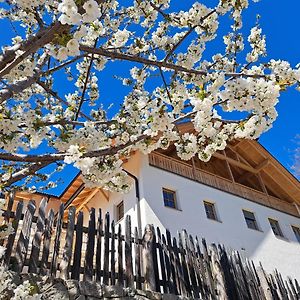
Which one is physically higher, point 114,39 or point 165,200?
point 165,200

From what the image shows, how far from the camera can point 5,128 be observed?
127 inches

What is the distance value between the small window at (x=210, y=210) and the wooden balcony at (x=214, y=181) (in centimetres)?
98

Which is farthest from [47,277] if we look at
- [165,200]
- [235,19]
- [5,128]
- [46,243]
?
[165,200]

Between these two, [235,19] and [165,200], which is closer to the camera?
[235,19]

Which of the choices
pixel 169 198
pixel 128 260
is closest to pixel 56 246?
pixel 128 260

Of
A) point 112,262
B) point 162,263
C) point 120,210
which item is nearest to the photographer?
point 112,262

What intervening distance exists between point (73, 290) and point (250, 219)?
11.5 m

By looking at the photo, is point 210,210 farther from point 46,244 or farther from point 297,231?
point 46,244

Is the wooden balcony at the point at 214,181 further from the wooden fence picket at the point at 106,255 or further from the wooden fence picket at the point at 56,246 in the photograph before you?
the wooden fence picket at the point at 56,246

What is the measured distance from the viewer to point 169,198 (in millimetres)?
11883

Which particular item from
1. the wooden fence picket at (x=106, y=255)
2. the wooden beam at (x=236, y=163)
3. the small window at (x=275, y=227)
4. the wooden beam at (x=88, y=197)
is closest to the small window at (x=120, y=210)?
the wooden beam at (x=88, y=197)

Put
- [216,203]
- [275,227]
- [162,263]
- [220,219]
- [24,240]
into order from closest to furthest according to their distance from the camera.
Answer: [24,240], [162,263], [220,219], [216,203], [275,227]

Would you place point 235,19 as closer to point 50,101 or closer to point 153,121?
point 153,121

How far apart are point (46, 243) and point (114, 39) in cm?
377
